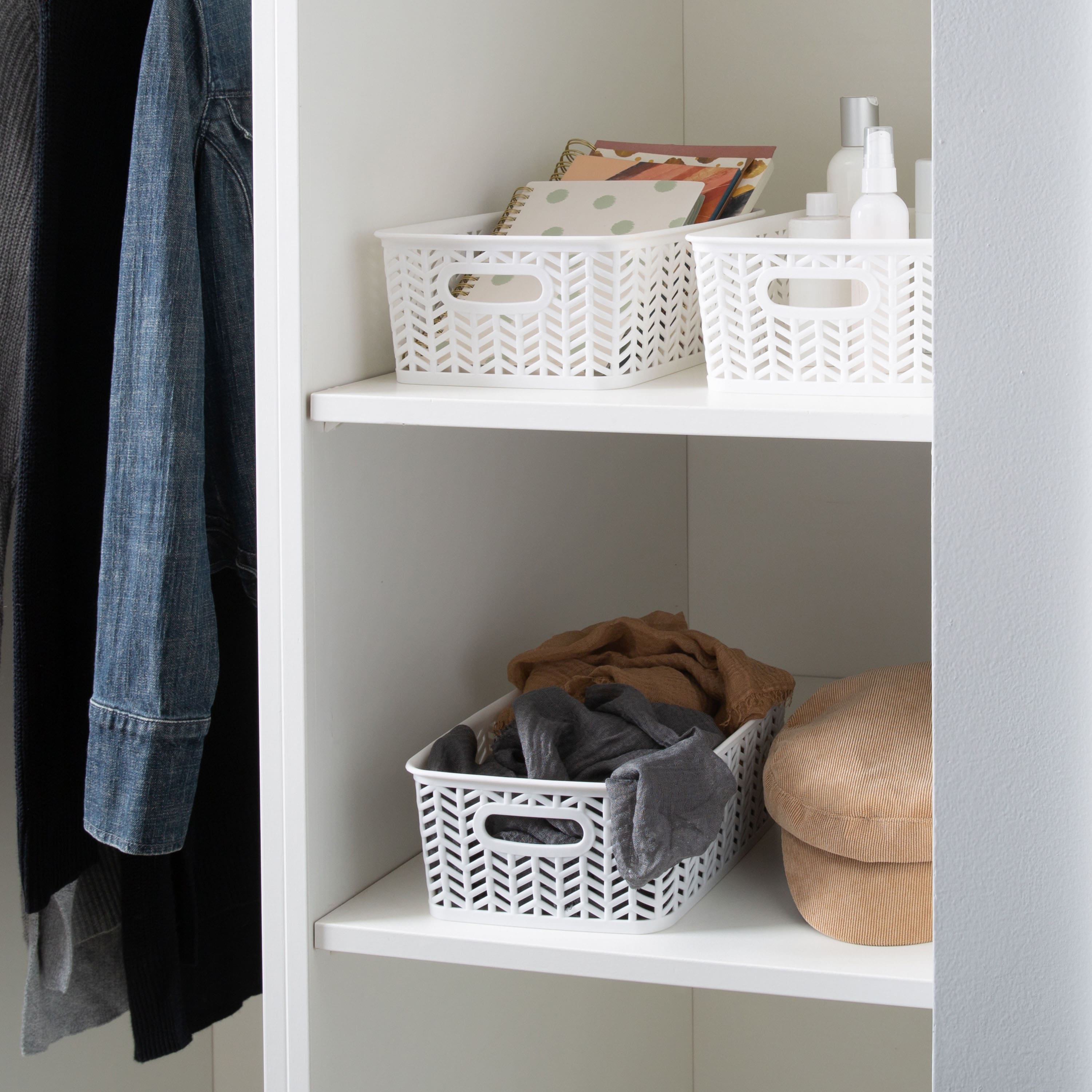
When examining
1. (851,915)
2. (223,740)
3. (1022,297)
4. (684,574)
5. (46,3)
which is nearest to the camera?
(1022,297)

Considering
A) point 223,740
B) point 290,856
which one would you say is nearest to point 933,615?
point 290,856

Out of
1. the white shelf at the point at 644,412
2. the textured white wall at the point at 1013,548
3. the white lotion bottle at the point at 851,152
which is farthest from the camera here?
the white lotion bottle at the point at 851,152

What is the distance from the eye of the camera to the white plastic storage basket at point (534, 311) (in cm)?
83

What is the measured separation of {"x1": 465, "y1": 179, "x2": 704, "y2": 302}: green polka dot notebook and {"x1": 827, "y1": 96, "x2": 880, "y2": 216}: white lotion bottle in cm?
10

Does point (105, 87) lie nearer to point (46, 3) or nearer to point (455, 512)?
point (46, 3)

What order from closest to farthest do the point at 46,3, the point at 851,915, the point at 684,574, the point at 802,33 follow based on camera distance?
the point at 851,915 < the point at 46,3 < the point at 802,33 < the point at 684,574

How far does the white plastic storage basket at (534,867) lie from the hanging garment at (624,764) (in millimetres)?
13

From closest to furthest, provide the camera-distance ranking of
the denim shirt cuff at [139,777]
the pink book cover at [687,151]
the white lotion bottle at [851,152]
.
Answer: the denim shirt cuff at [139,777]
the white lotion bottle at [851,152]
the pink book cover at [687,151]

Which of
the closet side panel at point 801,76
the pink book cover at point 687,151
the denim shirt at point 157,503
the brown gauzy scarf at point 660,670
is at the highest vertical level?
the closet side panel at point 801,76

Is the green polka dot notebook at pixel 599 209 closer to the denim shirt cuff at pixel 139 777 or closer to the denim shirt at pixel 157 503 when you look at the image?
the denim shirt at pixel 157 503

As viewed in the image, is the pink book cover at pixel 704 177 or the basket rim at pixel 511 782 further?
the pink book cover at pixel 704 177

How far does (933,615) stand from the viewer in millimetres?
590

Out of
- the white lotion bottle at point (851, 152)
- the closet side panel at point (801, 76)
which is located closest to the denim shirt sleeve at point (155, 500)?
the white lotion bottle at point (851, 152)

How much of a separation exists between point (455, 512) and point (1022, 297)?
49cm
